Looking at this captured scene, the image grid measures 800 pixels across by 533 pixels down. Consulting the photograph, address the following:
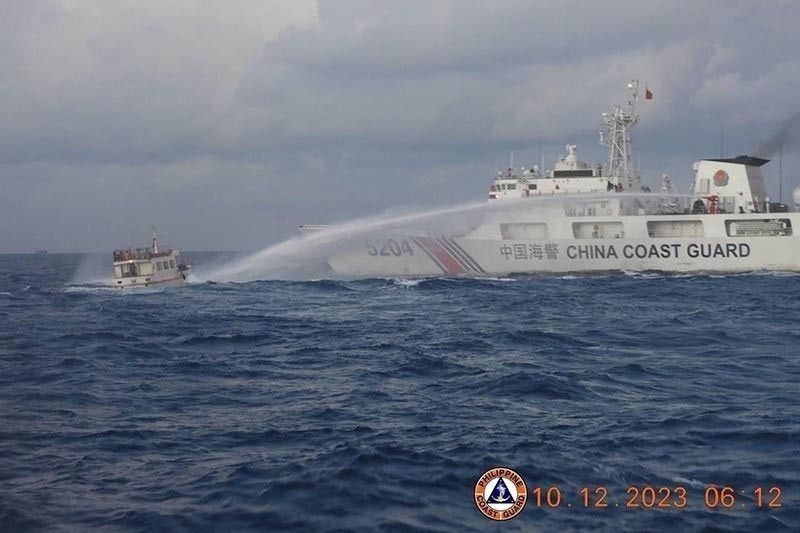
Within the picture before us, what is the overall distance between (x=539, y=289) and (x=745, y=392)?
90.9 ft

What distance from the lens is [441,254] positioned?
53.4 meters

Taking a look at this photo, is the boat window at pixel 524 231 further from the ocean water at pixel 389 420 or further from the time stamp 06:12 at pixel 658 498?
the time stamp 06:12 at pixel 658 498

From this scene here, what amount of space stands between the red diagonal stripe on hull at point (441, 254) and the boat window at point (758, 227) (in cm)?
1905

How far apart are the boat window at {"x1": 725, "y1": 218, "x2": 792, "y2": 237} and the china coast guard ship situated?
0.07 m

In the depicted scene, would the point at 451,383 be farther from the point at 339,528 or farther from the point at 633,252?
the point at 633,252

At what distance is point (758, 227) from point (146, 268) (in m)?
41.1

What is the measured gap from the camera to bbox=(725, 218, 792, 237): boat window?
5272cm

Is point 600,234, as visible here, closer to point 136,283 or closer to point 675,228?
point 675,228

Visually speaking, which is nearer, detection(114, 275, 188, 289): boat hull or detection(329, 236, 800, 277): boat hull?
detection(114, 275, 188, 289): boat hull

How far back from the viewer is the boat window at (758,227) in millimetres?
52719

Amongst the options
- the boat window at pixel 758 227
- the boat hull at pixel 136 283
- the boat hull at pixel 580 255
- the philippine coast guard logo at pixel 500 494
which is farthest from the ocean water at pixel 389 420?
the boat window at pixel 758 227

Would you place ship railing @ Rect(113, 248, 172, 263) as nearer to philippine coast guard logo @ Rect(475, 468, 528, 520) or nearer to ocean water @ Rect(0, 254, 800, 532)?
ocean water @ Rect(0, 254, 800, 532)

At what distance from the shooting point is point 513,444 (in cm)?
1222

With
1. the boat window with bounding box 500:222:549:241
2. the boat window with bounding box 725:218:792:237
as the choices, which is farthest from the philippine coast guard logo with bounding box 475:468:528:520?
the boat window with bounding box 725:218:792:237
